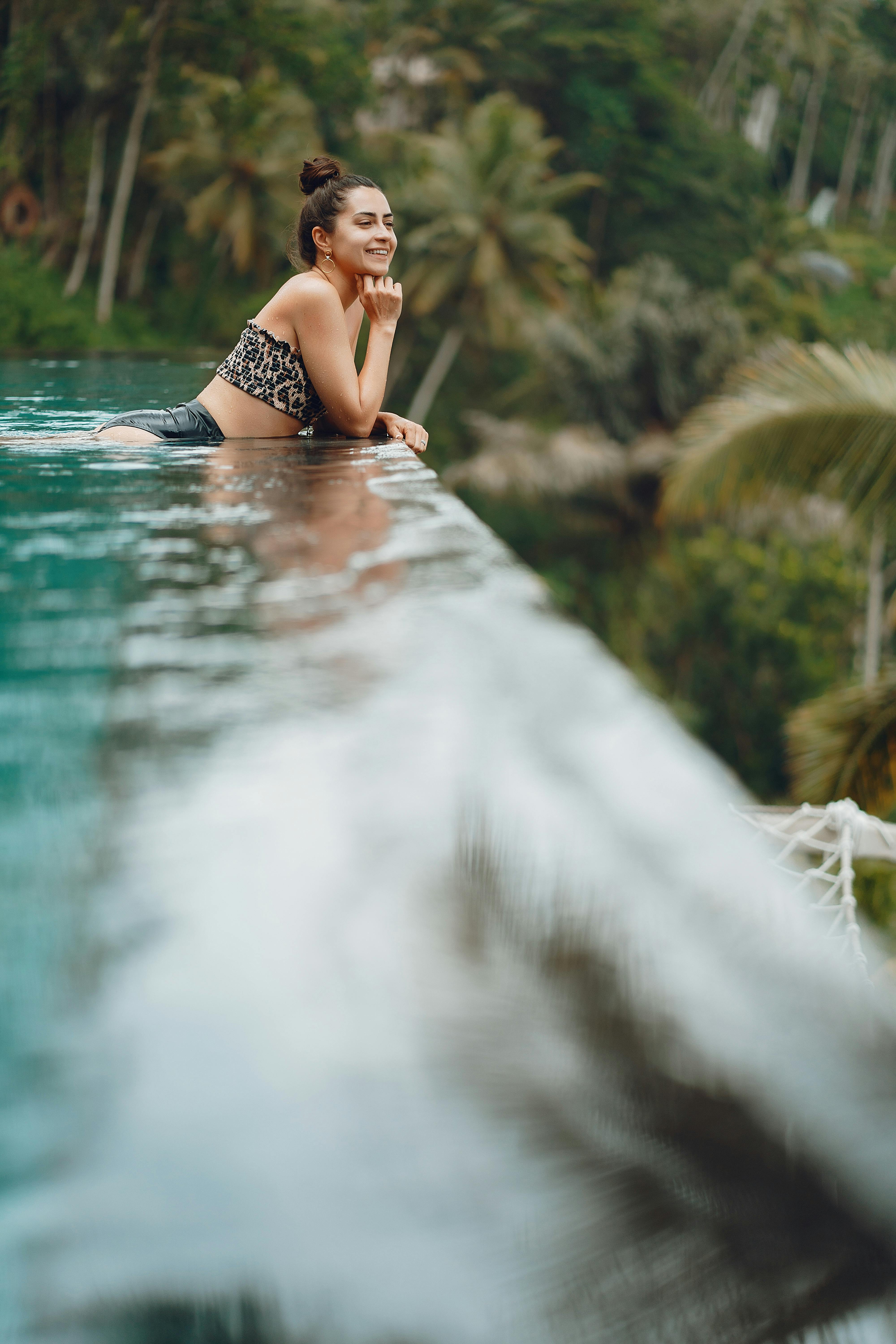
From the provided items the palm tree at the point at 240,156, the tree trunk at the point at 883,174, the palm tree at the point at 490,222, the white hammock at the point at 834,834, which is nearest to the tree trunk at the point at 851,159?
the tree trunk at the point at 883,174

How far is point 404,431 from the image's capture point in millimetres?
3059

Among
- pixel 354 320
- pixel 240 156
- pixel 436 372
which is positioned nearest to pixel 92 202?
pixel 240 156

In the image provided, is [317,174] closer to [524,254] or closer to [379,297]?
[379,297]

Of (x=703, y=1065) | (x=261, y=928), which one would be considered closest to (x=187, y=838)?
(x=261, y=928)

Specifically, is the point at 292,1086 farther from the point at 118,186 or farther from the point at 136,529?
the point at 118,186

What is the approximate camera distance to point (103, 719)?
0.93 meters

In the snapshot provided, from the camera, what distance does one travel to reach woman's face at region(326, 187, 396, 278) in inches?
112

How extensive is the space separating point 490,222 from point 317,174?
2434 cm

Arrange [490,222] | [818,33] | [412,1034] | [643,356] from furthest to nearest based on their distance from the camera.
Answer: [818,33] < [490,222] < [643,356] < [412,1034]

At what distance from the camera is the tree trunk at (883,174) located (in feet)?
142

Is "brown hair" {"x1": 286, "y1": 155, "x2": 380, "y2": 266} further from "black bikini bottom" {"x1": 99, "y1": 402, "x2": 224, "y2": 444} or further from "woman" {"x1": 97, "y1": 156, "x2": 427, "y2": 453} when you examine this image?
"black bikini bottom" {"x1": 99, "y1": 402, "x2": 224, "y2": 444}

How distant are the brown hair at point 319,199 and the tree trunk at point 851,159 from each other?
45.6 meters

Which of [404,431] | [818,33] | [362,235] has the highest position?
[818,33]

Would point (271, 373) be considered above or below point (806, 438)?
above
